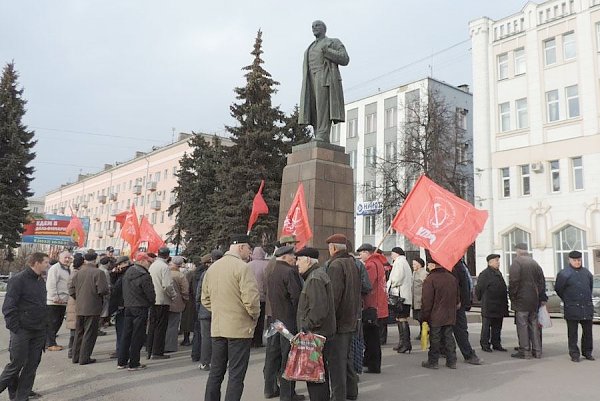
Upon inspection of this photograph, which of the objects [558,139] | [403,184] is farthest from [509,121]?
[403,184]

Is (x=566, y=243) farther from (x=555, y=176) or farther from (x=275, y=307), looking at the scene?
(x=275, y=307)

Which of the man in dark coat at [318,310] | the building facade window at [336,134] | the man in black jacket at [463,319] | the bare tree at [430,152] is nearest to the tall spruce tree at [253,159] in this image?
the bare tree at [430,152]

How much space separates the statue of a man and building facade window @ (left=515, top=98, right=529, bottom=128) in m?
23.2

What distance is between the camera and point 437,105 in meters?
28.7

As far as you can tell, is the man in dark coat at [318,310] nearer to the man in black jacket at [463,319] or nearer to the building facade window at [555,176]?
the man in black jacket at [463,319]

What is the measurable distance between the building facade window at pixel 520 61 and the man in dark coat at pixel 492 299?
24444mm

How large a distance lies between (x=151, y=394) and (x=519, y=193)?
2763 centimetres

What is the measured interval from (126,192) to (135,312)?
61148mm

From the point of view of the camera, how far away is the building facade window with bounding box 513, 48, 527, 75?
30052 millimetres

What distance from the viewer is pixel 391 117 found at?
40531 millimetres

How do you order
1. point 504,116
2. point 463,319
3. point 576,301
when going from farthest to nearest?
point 504,116, point 576,301, point 463,319

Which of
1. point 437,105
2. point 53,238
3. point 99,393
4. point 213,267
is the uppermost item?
point 437,105

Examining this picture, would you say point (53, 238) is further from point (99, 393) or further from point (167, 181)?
A: point (99, 393)

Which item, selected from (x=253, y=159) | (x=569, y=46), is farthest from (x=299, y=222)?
(x=569, y=46)
